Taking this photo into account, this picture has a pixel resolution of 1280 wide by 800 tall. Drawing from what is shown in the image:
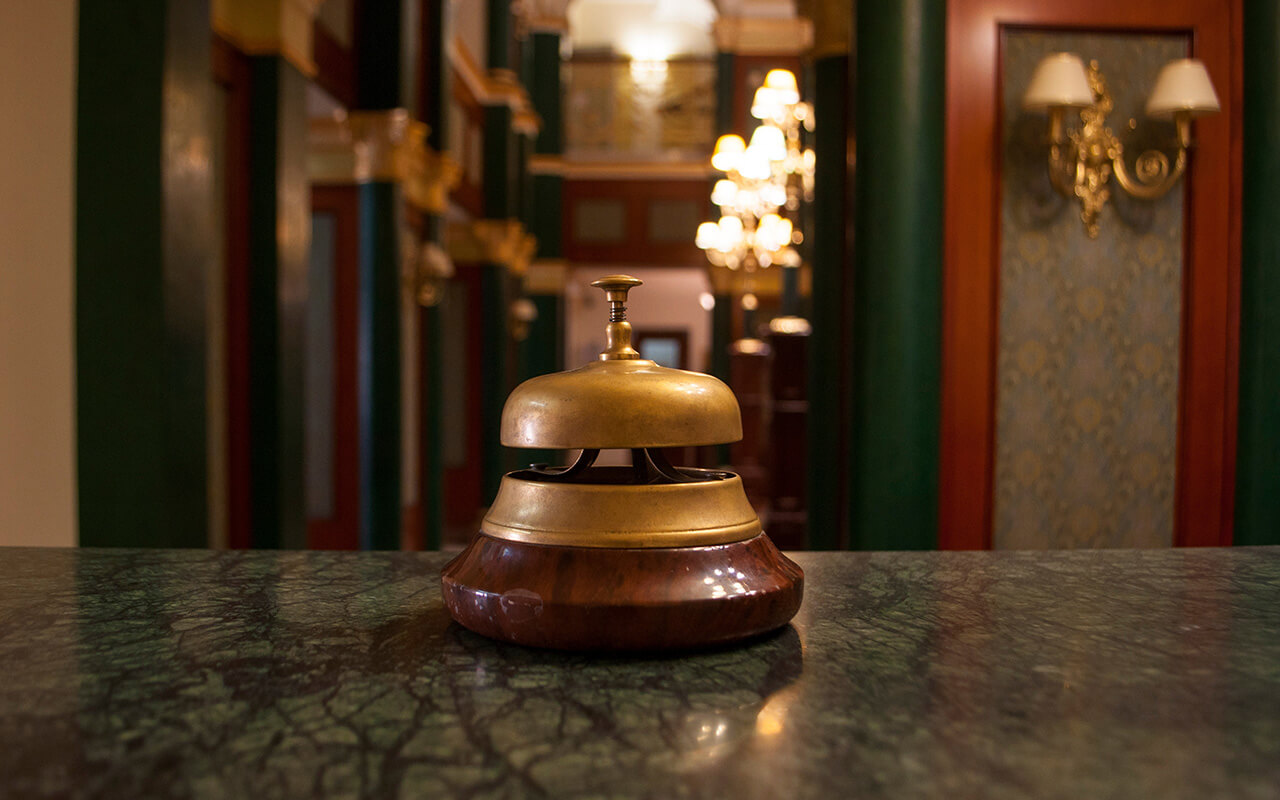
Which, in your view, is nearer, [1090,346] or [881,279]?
[881,279]

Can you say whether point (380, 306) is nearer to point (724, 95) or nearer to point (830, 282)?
point (830, 282)

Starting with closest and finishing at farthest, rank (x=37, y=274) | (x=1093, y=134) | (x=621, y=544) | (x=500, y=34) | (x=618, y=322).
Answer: (x=621, y=544) → (x=618, y=322) → (x=37, y=274) → (x=1093, y=134) → (x=500, y=34)

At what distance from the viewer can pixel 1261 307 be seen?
3.23 metres

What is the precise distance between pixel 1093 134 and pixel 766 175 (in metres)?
3.93

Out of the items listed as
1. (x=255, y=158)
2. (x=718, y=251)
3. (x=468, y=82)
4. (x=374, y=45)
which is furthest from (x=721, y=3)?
(x=255, y=158)

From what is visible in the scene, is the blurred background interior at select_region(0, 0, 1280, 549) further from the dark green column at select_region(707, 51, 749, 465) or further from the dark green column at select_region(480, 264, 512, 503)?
the dark green column at select_region(707, 51, 749, 465)

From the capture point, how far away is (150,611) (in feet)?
3.20

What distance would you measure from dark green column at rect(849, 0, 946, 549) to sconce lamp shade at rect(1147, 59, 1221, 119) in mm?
772

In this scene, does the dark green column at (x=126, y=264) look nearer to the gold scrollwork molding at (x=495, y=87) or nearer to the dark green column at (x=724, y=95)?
the gold scrollwork molding at (x=495, y=87)

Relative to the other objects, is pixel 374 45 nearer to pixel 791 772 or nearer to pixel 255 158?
pixel 255 158

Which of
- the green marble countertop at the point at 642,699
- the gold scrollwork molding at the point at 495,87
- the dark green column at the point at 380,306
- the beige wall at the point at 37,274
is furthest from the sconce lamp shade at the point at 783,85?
the green marble countertop at the point at 642,699

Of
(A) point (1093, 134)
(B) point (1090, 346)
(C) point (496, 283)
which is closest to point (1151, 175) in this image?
(A) point (1093, 134)

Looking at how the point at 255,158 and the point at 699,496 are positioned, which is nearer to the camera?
the point at 699,496

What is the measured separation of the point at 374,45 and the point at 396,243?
134cm
